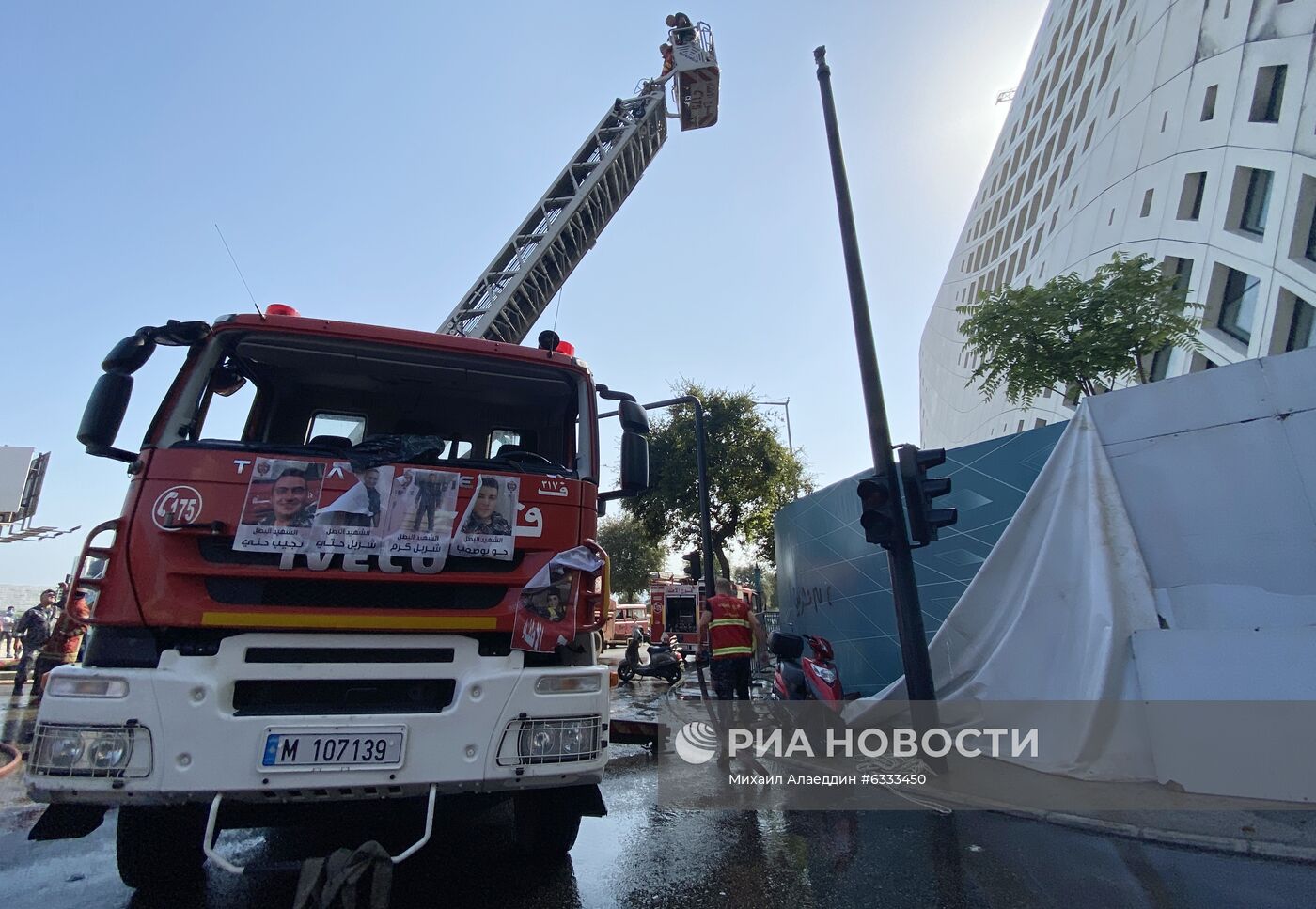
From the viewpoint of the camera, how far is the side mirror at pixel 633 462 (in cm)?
425

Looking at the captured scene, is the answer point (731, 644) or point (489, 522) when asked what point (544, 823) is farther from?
point (731, 644)

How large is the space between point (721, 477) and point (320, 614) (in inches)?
767

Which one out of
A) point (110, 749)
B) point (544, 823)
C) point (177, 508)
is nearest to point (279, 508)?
point (177, 508)

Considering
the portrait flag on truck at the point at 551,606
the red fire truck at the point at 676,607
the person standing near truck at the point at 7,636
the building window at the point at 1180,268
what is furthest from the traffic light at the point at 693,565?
the person standing near truck at the point at 7,636

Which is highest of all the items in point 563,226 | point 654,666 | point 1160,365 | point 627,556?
point 563,226

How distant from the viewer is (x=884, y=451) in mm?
6547

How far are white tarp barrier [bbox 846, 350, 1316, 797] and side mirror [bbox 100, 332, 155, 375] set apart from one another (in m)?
6.70

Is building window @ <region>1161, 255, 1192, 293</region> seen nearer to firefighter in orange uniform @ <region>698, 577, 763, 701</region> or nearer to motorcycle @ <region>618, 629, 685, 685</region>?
motorcycle @ <region>618, 629, 685, 685</region>

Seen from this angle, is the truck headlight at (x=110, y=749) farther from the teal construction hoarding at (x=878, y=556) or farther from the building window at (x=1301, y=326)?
the building window at (x=1301, y=326)

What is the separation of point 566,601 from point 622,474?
3.95ft

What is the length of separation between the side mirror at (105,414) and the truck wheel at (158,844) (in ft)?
5.57

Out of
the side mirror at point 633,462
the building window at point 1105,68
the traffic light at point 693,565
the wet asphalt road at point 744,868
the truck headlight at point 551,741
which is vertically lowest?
the wet asphalt road at point 744,868
